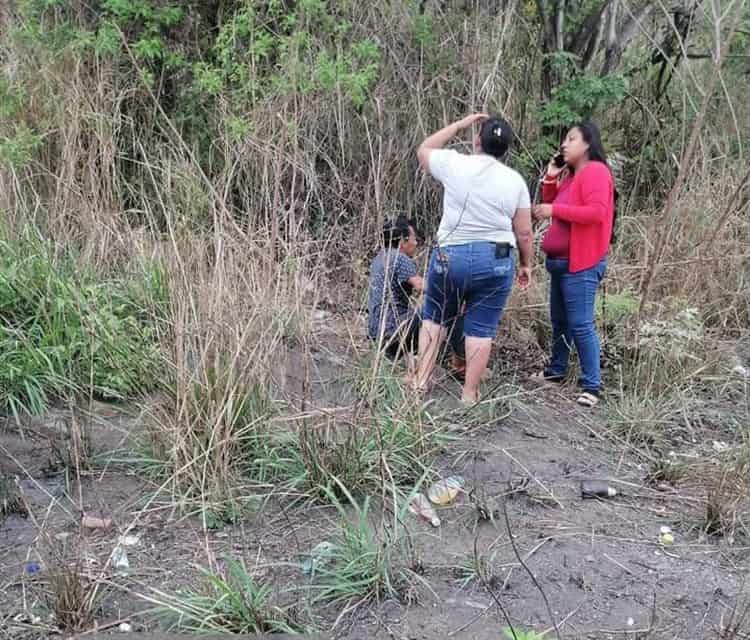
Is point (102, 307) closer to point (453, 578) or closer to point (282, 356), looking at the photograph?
point (282, 356)

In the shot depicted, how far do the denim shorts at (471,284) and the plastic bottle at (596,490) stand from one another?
3.39 feet

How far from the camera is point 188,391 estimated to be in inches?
132

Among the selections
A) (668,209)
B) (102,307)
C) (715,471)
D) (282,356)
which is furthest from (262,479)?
(668,209)

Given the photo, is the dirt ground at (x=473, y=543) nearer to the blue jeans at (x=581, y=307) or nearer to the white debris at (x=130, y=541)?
the white debris at (x=130, y=541)

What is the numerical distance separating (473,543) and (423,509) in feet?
0.90

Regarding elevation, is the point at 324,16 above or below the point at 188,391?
above

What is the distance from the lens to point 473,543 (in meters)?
3.23

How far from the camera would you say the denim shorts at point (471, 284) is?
4.20 meters

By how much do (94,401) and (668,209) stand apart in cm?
360

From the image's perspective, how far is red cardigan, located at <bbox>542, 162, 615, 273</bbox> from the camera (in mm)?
4453

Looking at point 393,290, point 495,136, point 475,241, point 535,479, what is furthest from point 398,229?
point 535,479

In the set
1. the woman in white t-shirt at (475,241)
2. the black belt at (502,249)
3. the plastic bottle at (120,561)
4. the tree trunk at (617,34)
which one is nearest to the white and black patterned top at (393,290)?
the woman in white t-shirt at (475,241)

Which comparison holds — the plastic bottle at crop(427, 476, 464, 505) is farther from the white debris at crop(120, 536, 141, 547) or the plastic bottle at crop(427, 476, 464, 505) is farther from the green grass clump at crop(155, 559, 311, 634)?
the white debris at crop(120, 536, 141, 547)

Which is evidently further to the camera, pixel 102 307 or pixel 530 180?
pixel 530 180
